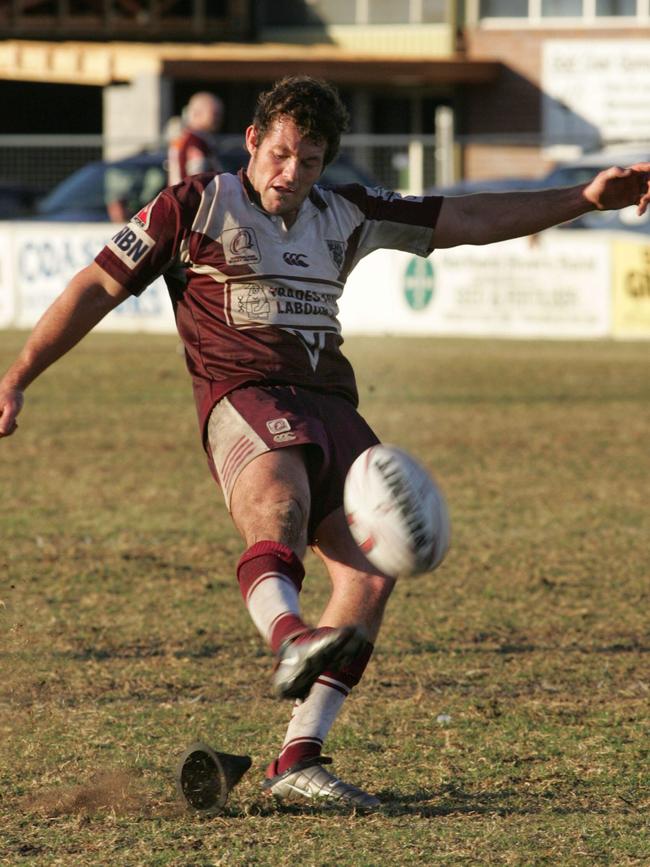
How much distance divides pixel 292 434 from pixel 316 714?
0.81 metres

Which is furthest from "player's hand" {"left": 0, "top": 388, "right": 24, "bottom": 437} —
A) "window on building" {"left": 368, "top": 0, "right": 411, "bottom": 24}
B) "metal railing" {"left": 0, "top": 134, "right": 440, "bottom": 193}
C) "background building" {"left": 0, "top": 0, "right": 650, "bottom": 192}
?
"window on building" {"left": 368, "top": 0, "right": 411, "bottom": 24}

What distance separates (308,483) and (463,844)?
40.9 inches

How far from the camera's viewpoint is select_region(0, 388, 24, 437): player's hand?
4590 millimetres

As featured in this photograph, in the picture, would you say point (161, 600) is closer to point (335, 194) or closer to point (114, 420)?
point (335, 194)

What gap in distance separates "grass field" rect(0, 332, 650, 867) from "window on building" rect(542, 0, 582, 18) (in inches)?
1042

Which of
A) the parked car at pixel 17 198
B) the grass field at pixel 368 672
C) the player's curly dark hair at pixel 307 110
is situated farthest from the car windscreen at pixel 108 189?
the player's curly dark hair at pixel 307 110

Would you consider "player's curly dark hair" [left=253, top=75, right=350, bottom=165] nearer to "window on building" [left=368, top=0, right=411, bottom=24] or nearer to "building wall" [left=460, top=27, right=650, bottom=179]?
"building wall" [left=460, top=27, right=650, bottom=179]

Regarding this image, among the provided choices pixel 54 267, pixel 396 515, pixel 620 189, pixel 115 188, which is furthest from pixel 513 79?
pixel 396 515

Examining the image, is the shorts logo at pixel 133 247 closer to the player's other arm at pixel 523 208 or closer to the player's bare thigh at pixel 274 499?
the player's bare thigh at pixel 274 499

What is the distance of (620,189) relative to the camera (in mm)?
Answer: 5125

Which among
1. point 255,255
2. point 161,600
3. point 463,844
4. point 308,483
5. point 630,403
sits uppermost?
point 255,255

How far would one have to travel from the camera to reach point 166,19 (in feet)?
126

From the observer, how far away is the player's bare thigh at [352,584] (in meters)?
4.68

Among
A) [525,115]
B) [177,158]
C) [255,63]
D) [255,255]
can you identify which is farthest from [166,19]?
[255,255]
